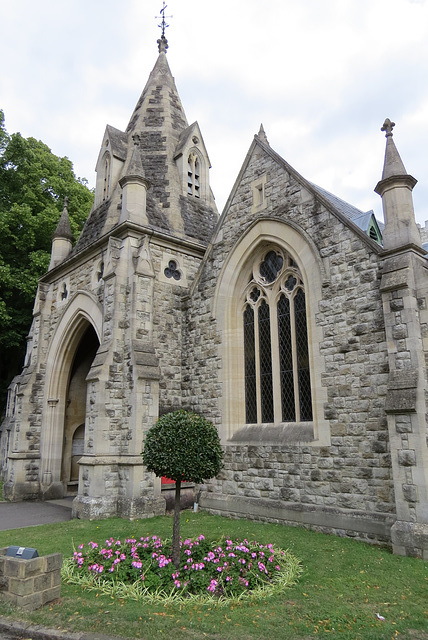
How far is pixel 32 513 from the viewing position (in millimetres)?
12328

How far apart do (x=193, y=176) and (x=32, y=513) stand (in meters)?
12.6

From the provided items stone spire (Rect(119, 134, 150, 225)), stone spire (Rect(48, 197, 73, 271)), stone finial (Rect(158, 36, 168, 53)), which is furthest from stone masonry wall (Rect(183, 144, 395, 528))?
stone finial (Rect(158, 36, 168, 53))

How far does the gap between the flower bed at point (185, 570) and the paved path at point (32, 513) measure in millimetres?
4563

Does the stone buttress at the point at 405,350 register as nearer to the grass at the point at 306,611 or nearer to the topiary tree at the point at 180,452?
the grass at the point at 306,611

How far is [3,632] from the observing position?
15.1 feet

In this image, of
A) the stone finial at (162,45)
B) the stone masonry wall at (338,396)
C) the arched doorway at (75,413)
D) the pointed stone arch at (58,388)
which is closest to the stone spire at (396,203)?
the stone masonry wall at (338,396)

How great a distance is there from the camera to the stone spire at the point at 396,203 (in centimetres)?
867

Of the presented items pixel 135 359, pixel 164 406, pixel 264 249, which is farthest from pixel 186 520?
pixel 264 249

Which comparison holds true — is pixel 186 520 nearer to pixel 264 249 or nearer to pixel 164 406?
pixel 164 406

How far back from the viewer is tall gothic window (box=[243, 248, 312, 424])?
34.1 feet

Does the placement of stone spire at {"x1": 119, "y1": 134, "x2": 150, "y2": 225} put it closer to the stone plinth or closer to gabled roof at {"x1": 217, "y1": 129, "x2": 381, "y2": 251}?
gabled roof at {"x1": 217, "y1": 129, "x2": 381, "y2": 251}

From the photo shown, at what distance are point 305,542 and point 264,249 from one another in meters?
7.05

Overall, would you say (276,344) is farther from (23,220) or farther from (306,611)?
(23,220)

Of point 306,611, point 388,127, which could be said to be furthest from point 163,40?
point 306,611
